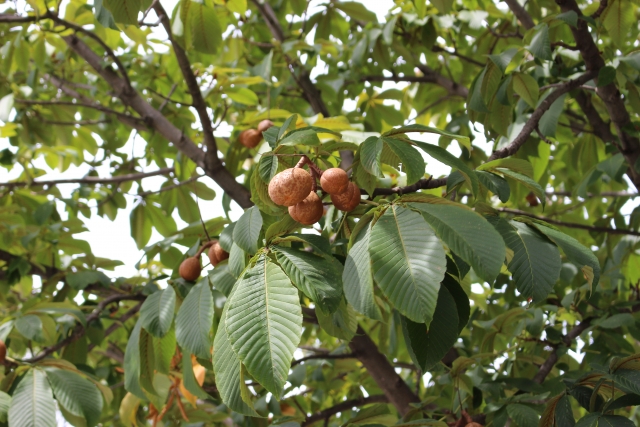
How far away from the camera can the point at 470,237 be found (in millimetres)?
628

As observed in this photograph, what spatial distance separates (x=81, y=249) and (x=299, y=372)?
0.77 m

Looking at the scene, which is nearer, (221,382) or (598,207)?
(221,382)

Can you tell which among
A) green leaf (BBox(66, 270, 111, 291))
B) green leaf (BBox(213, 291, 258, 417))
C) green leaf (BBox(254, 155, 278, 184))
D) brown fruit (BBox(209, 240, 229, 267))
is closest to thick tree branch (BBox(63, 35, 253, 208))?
green leaf (BBox(66, 270, 111, 291))

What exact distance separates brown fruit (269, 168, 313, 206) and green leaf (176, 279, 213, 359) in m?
0.27

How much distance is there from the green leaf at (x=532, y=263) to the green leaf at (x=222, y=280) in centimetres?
42

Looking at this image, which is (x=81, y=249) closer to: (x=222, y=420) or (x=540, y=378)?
(x=222, y=420)

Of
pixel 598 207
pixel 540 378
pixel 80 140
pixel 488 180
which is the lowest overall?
pixel 540 378

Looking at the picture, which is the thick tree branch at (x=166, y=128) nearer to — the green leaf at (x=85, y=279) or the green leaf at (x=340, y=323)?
the green leaf at (x=85, y=279)

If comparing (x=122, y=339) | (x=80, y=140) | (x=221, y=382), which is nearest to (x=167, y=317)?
(x=221, y=382)

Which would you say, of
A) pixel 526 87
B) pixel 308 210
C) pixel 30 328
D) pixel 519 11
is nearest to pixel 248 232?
pixel 308 210

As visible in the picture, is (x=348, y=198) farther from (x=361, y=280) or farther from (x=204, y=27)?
(x=204, y=27)

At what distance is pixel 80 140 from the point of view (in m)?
2.63

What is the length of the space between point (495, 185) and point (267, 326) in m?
0.38

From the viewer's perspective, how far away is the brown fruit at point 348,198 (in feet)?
2.60
